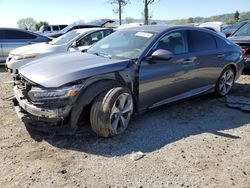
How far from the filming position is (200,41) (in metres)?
5.89

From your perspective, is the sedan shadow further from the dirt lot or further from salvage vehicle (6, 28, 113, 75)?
salvage vehicle (6, 28, 113, 75)

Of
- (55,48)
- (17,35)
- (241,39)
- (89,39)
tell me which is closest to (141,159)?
(55,48)

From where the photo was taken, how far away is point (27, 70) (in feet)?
14.9

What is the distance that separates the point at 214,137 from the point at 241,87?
3512 millimetres

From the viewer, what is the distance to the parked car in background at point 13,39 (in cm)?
1130

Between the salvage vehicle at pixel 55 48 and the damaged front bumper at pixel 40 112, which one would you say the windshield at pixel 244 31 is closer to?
the salvage vehicle at pixel 55 48

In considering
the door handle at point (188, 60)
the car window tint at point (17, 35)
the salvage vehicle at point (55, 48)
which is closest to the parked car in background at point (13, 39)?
the car window tint at point (17, 35)

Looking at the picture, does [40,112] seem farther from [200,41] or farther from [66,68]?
[200,41]

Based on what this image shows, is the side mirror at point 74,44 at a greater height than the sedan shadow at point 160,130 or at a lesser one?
greater

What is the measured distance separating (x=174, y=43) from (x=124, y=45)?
2.89 feet

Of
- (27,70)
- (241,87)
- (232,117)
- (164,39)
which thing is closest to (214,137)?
(232,117)

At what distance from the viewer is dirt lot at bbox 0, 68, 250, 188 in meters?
3.40

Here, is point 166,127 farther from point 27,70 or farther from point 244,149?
point 27,70

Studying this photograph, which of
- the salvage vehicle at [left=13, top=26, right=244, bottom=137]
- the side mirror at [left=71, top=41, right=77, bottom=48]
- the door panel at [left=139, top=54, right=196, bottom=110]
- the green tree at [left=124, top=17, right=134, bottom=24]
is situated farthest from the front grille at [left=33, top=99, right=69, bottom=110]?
the green tree at [left=124, top=17, right=134, bottom=24]
